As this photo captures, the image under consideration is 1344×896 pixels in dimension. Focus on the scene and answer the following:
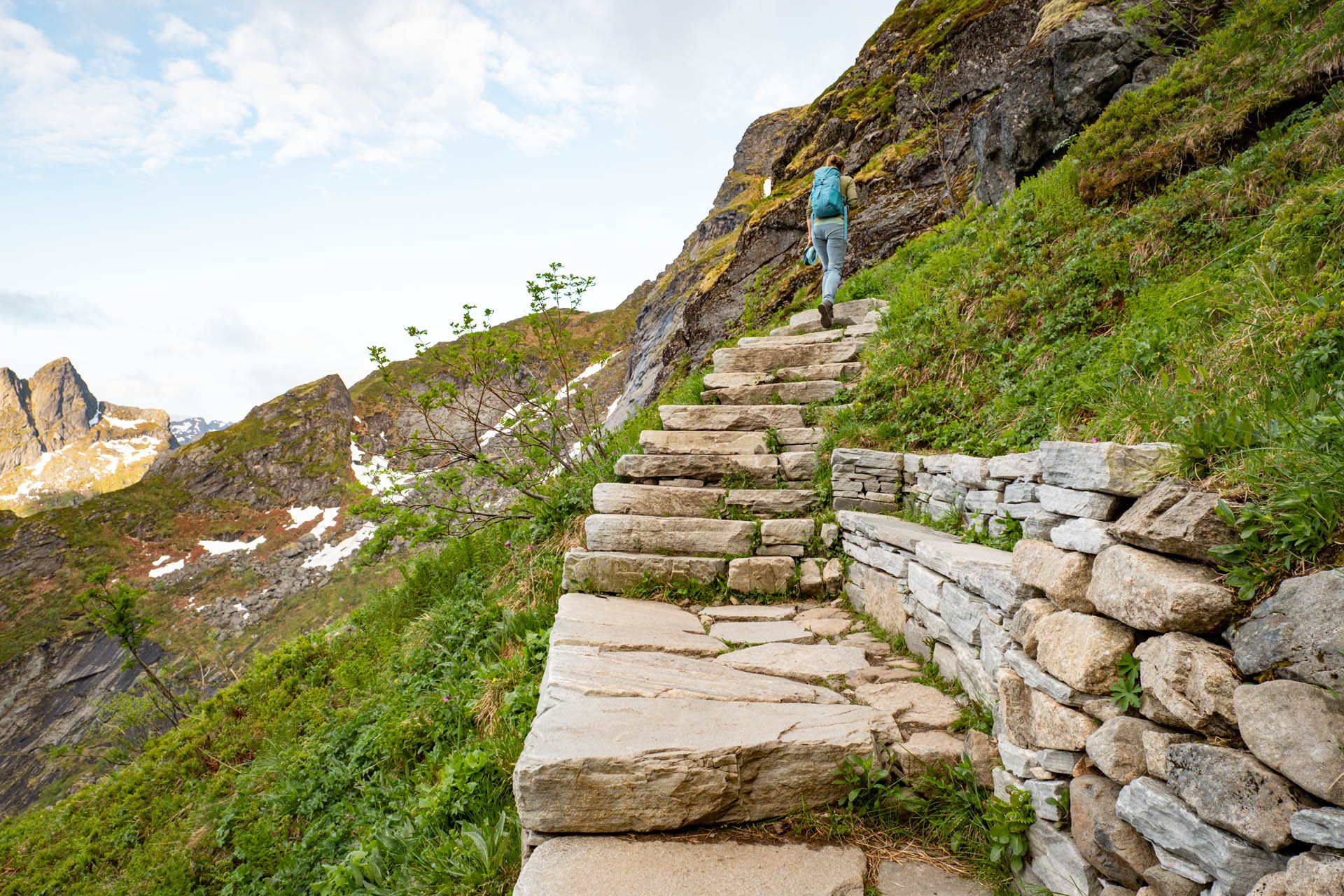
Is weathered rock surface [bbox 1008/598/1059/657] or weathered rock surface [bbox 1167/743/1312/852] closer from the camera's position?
weathered rock surface [bbox 1167/743/1312/852]

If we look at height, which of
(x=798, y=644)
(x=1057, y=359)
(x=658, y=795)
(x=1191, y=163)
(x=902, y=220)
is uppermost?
(x=902, y=220)

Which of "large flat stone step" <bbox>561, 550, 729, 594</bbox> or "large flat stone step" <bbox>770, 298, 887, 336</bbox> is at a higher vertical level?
"large flat stone step" <bbox>770, 298, 887, 336</bbox>

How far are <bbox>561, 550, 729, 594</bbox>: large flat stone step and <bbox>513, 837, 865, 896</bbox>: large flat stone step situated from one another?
8.52 feet

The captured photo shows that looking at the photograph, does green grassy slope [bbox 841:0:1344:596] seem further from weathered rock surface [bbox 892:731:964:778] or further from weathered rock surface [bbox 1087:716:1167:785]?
weathered rock surface [bbox 892:731:964:778]

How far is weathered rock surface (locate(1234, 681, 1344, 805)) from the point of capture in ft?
4.30

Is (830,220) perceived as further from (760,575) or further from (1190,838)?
(1190,838)

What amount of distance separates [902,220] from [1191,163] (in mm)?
7343

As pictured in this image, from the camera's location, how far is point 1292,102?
4.20m

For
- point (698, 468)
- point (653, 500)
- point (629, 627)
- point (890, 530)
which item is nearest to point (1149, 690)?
point (890, 530)

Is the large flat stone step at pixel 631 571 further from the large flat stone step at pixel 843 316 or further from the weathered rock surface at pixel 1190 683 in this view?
the large flat stone step at pixel 843 316

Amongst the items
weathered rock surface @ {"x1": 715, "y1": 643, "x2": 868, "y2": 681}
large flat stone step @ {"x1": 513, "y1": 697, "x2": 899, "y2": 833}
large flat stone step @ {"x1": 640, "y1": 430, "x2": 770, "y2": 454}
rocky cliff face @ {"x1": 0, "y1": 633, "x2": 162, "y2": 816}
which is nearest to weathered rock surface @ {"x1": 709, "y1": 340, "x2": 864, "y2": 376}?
large flat stone step @ {"x1": 640, "y1": 430, "x2": 770, "y2": 454}

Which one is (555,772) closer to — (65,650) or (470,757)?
(470,757)

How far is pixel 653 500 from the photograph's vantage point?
5.48m

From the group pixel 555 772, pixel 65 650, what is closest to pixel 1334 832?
pixel 555 772
